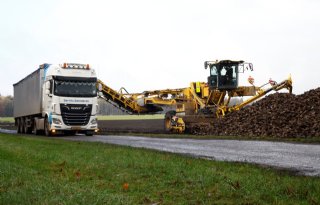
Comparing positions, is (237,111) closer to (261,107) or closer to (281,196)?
(261,107)

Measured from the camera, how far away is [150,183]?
7602mm

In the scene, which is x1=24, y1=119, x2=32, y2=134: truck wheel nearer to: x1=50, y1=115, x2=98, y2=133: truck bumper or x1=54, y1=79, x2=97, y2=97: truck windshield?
x1=50, y1=115, x2=98, y2=133: truck bumper

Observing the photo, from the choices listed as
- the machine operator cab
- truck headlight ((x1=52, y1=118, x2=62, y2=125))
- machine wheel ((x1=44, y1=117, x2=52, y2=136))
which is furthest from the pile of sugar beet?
machine wheel ((x1=44, y1=117, x2=52, y2=136))

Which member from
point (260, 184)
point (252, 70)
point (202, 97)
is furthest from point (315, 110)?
point (260, 184)

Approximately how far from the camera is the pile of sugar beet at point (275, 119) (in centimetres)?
2408

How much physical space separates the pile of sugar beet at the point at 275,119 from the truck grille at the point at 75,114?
25.0 feet

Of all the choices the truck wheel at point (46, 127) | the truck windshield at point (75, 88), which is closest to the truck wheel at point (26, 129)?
the truck wheel at point (46, 127)

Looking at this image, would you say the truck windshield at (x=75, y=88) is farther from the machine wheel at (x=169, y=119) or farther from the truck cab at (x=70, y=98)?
the machine wheel at (x=169, y=119)

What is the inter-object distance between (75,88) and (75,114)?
1.54 metres

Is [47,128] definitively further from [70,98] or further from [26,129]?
[26,129]

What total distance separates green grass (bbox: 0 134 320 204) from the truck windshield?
16.6m

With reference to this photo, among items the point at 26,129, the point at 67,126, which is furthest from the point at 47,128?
the point at 26,129

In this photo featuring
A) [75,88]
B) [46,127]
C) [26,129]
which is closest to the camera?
[75,88]

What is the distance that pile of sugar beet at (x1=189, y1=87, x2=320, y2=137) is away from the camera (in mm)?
24078
